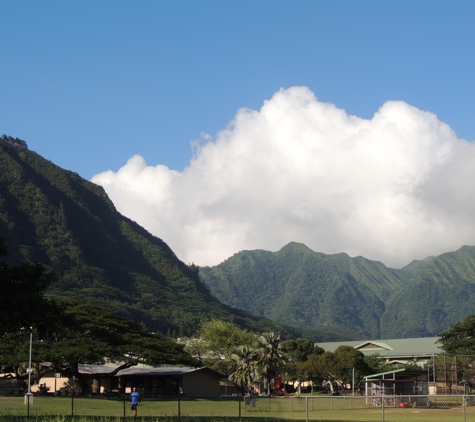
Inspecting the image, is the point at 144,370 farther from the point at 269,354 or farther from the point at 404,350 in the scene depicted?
the point at 404,350

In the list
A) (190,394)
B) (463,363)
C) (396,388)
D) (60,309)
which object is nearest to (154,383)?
(190,394)

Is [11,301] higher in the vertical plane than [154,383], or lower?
higher

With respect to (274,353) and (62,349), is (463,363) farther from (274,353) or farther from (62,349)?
(62,349)

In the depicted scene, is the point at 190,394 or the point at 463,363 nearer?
the point at 463,363

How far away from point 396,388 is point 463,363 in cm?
732

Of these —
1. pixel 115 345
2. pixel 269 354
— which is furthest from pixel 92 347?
pixel 269 354

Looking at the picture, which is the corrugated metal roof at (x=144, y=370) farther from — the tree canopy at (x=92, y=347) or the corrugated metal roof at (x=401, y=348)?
the corrugated metal roof at (x=401, y=348)

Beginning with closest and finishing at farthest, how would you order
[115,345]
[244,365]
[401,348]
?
1. [115,345]
2. [244,365]
3. [401,348]

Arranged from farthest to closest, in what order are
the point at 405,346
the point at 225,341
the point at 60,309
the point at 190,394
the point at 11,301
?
the point at 405,346 → the point at 225,341 → the point at 190,394 → the point at 60,309 → the point at 11,301

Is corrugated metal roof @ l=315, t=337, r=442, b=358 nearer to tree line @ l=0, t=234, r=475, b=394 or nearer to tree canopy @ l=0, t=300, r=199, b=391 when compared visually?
tree line @ l=0, t=234, r=475, b=394

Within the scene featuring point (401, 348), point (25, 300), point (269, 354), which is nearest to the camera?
point (25, 300)

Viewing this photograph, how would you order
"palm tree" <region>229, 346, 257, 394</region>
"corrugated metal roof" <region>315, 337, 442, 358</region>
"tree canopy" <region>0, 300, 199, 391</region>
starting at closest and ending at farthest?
"tree canopy" <region>0, 300, 199, 391</region>, "palm tree" <region>229, 346, 257, 394</region>, "corrugated metal roof" <region>315, 337, 442, 358</region>

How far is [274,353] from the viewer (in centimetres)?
9031

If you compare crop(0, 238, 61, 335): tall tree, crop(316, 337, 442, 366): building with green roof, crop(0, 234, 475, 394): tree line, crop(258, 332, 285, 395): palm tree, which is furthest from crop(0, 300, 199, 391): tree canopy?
crop(316, 337, 442, 366): building with green roof
